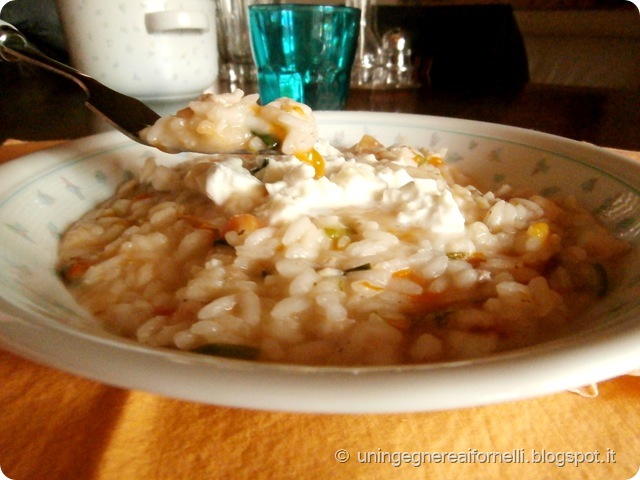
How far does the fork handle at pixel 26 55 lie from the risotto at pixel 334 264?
0.38m

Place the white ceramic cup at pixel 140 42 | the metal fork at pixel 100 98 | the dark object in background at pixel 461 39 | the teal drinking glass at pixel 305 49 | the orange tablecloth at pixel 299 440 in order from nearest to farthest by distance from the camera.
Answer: the orange tablecloth at pixel 299 440 < the metal fork at pixel 100 98 < the white ceramic cup at pixel 140 42 < the teal drinking glass at pixel 305 49 < the dark object in background at pixel 461 39

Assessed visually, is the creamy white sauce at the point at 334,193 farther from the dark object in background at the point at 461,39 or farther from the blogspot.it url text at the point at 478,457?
the dark object in background at the point at 461,39

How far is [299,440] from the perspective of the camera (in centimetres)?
77

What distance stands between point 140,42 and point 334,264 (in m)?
1.32

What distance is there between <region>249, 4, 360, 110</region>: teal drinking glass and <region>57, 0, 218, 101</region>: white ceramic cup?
261 mm

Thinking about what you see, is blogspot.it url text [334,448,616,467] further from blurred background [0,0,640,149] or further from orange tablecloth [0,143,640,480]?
blurred background [0,0,640,149]

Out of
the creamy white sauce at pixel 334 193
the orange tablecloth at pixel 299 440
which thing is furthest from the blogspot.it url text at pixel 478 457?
the creamy white sauce at pixel 334 193

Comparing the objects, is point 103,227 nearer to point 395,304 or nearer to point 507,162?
point 395,304

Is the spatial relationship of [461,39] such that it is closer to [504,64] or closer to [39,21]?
[504,64]

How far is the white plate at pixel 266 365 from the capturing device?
0.53 meters

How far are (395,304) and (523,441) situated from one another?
287 millimetres

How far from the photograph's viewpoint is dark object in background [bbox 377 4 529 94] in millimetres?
4355

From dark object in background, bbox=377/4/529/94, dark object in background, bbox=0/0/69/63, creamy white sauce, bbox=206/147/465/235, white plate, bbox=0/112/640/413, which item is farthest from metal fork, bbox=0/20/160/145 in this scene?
dark object in background, bbox=377/4/529/94

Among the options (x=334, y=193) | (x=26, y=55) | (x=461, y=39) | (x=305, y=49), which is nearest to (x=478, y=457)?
(x=334, y=193)
